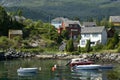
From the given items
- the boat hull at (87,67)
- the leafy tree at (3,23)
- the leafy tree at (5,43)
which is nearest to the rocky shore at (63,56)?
the leafy tree at (5,43)

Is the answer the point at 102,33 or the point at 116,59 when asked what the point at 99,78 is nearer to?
the point at 116,59

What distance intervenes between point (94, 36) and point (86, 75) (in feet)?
168

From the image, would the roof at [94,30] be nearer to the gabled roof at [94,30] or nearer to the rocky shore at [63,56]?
the gabled roof at [94,30]

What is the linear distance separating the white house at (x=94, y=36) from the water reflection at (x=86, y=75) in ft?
136

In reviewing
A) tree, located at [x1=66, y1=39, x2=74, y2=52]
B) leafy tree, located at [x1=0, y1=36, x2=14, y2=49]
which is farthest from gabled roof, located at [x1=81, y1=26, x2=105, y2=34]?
leafy tree, located at [x1=0, y1=36, x2=14, y2=49]

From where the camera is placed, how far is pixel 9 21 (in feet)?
391

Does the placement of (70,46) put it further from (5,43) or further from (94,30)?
(5,43)

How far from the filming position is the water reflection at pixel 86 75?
2267 inches

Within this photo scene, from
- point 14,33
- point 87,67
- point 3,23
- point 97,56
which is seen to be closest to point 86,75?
point 87,67

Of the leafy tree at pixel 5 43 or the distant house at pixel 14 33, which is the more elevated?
the distant house at pixel 14 33

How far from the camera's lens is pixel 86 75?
61.9 metres

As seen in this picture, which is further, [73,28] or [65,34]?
[73,28]

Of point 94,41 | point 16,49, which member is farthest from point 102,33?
point 16,49

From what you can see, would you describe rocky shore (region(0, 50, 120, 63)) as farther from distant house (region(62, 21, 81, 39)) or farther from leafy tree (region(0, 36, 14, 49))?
distant house (region(62, 21, 81, 39))
